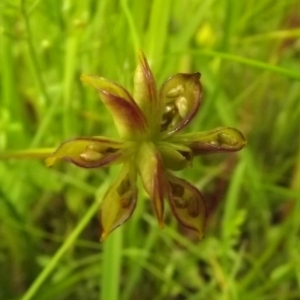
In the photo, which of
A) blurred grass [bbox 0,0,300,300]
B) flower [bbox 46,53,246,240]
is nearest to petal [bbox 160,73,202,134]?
flower [bbox 46,53,246,240]

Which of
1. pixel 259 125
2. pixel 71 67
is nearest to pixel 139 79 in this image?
pixel 71 67

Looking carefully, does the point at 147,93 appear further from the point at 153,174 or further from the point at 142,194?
the point at 142,194

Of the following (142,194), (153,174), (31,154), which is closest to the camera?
(153,174)

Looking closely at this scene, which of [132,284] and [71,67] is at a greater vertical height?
[71,67]

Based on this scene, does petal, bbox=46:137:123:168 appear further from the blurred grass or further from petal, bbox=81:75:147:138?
the blurred grass

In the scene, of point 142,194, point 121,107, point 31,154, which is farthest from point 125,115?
point 142,194

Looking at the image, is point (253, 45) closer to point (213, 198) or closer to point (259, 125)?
point (259, 125)
